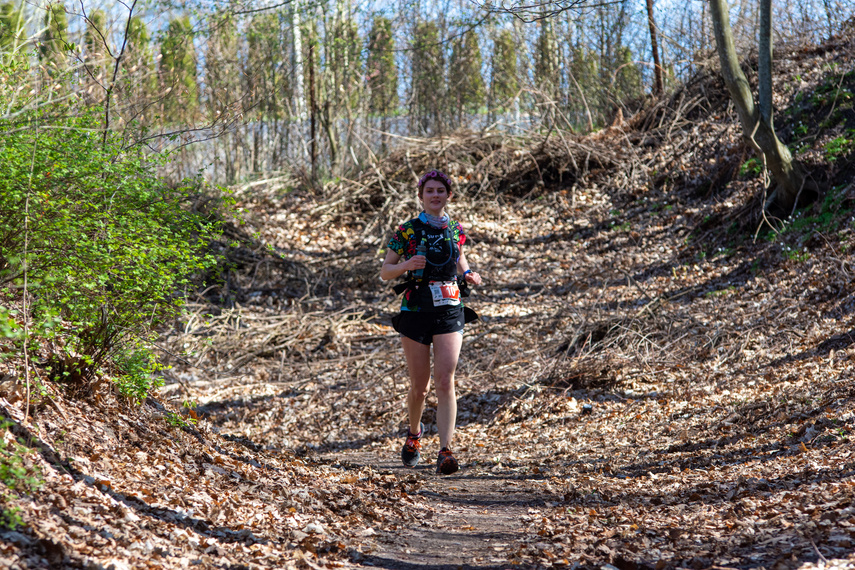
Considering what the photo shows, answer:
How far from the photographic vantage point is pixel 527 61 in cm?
1859

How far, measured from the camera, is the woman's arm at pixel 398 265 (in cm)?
463

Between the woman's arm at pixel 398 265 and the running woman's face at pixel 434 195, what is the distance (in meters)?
0.43

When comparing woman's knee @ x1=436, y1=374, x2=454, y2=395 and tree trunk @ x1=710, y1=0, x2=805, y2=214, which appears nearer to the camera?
woman's knee @ x1=436, y1=374, x2=454, y2=395

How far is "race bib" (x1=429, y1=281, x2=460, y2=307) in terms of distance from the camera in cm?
471

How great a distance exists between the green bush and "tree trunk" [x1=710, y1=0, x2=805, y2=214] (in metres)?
8.23

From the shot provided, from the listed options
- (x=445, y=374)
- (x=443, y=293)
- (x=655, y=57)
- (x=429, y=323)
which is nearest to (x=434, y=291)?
(x=443, y=293)

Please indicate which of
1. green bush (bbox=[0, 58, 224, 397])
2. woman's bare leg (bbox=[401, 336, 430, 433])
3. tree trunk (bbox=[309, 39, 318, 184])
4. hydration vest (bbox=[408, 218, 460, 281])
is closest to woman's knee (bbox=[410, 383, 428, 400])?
woman's bare leg (bbox=[401, 336, 430, 433])

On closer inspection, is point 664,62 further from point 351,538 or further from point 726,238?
point 351,538

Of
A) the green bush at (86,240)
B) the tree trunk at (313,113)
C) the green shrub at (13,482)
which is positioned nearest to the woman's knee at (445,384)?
the green bush at (86,240)

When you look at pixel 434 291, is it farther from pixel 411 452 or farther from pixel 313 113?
pixel 313 113

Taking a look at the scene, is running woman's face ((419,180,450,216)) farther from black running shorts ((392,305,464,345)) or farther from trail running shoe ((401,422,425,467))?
trail running shoe ((401,422,425,467))

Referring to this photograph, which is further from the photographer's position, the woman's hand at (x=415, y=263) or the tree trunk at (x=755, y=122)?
the tree trunk at (x=755, y=122)

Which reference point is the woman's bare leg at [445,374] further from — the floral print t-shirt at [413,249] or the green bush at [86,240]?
the green bush at [86,240]

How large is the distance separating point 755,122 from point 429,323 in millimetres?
7658
